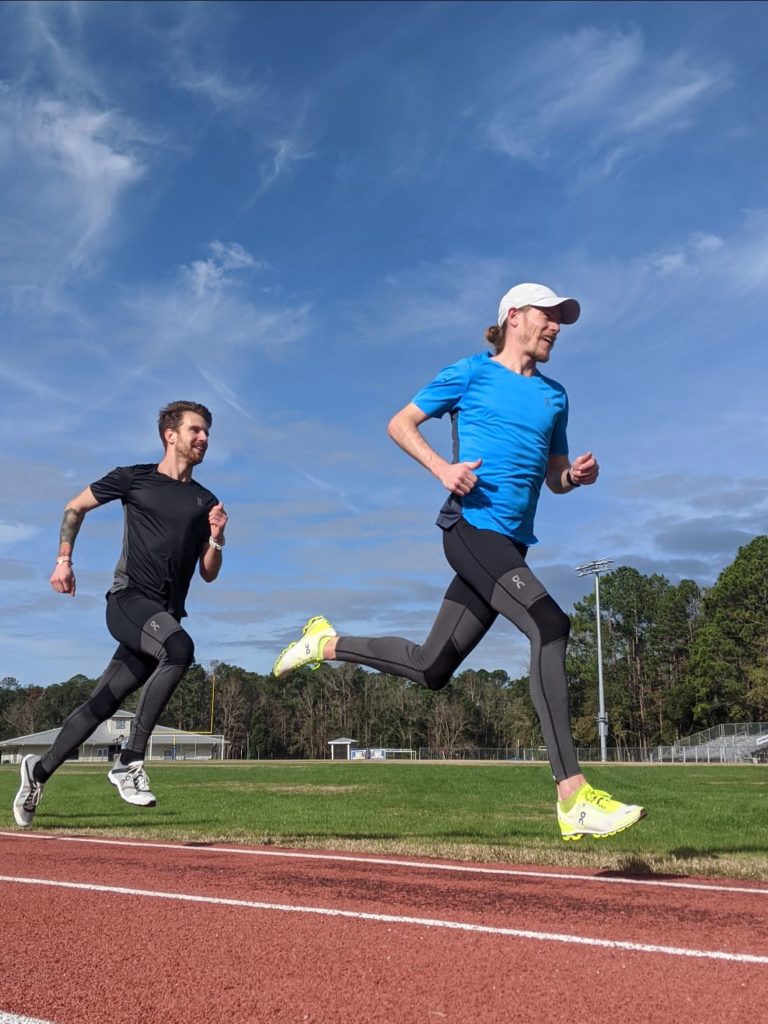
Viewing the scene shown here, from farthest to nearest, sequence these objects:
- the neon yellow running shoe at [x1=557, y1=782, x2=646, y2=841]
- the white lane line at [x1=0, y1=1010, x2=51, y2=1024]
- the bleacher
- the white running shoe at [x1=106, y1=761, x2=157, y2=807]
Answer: the bleacher → the white running shoe at [x1=106, y1=761, x2=157, y2=807] → the neon yellow running shoe at [x1=557, y1=782, x2=646, y2=841] → the white lane line at [x1=0, y1=1010, x2=51, y2=1024]

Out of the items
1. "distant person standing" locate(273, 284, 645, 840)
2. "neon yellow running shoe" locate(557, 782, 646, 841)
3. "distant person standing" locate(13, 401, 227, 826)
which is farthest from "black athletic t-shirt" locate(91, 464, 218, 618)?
"neon yellow running shoe" locate(557, 782, 646, 841)

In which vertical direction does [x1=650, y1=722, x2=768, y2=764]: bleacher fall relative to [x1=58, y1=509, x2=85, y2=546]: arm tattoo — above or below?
below

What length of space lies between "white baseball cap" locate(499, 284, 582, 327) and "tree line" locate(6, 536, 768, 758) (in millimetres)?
65873

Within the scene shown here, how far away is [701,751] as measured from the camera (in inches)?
2665

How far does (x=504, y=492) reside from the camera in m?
4.62

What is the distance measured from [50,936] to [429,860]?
281 centimetres

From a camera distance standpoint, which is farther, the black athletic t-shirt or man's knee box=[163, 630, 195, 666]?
the black athletic t-shirt

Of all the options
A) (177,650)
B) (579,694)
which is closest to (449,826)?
(177,650)

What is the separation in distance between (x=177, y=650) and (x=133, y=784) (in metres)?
0.92

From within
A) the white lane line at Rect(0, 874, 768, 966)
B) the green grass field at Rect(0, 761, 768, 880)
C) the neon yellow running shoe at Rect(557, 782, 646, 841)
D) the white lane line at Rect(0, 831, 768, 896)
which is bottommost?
the green grass field at Rect(0, 761, 768, 880)

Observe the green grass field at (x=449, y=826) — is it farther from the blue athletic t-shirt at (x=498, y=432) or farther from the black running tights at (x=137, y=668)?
the blue athletic t-shirt at (x=498, y=432)

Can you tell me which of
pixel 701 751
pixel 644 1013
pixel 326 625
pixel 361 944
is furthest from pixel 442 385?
pixel 701 751

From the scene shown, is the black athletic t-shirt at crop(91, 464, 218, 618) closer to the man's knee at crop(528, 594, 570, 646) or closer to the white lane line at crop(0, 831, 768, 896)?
the white lane line at crop(0, 831, 768, 896)

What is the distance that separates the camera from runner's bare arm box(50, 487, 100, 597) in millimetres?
5996
